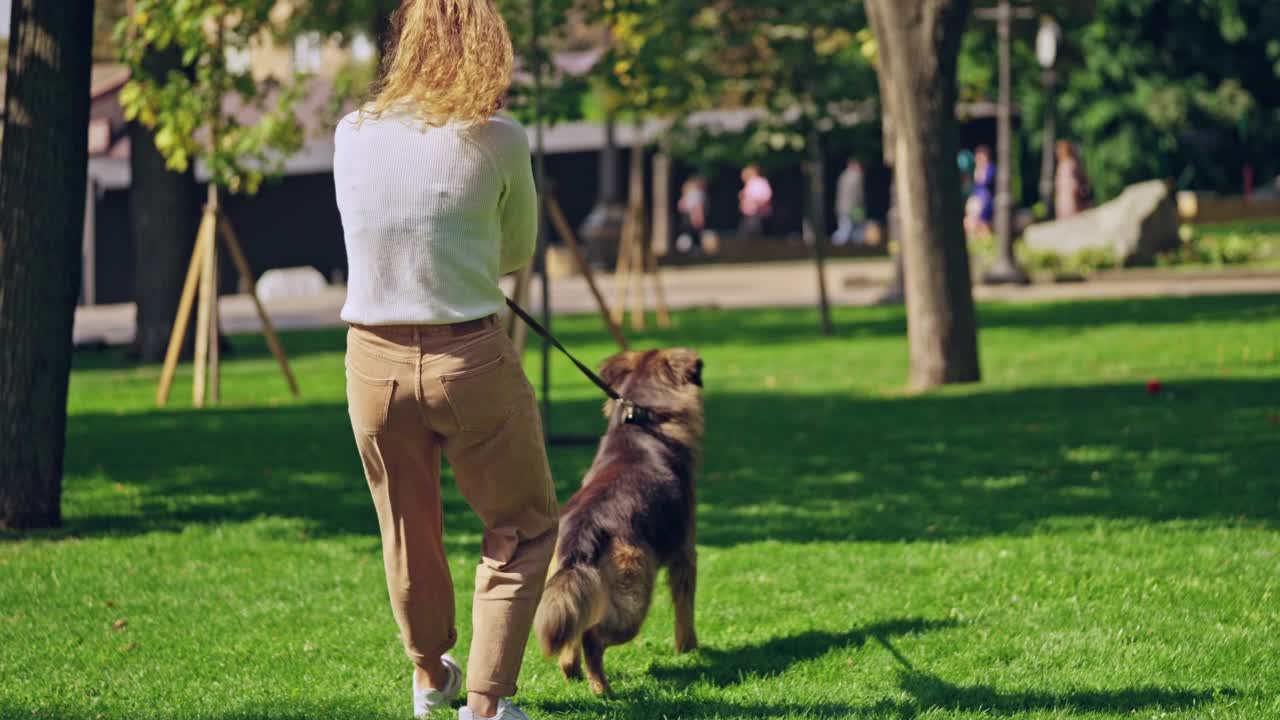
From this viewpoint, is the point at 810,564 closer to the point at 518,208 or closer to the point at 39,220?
the point at 518,208

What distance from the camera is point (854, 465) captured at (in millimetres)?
9680

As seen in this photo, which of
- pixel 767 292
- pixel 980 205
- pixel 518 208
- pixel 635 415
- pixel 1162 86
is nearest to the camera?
pixel 518 208

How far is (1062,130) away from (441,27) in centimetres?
3726

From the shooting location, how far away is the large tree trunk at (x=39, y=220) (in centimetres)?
782

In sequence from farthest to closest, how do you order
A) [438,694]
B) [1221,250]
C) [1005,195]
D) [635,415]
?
[1221,250]
[1005,195]
[635,415]
[438,694]

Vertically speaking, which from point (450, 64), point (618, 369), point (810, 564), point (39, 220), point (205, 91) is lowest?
point (810, 564)

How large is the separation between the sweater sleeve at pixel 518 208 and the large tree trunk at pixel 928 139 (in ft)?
27.2

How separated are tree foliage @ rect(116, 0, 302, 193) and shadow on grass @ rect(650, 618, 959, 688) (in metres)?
7.87

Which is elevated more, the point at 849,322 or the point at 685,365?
the point at 685,365

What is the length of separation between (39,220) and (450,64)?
445 centimetres

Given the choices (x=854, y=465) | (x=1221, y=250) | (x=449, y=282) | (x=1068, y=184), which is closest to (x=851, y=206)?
(x=1068, y=184)

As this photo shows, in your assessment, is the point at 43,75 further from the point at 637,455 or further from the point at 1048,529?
the point at 1048,529

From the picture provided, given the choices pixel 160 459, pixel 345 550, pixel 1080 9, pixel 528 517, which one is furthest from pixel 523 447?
pixel 1080 9

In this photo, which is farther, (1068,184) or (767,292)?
(1068,184)
